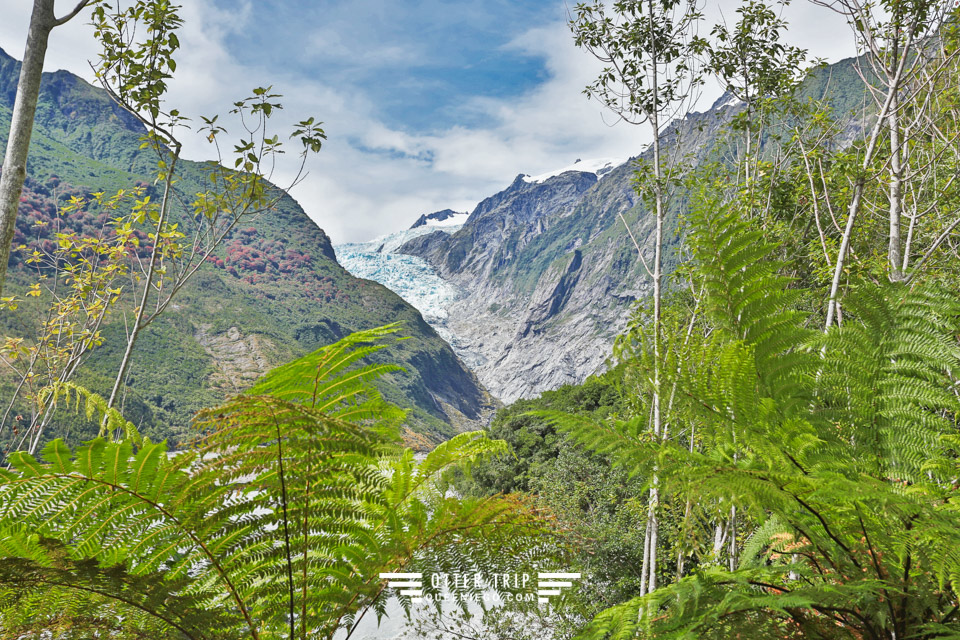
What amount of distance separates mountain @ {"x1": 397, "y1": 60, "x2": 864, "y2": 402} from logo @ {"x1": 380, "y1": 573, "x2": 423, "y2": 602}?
78.3 meters

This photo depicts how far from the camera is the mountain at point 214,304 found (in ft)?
104

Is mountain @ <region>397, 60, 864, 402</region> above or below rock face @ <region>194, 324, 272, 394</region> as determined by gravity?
above

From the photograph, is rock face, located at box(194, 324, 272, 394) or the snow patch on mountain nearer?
rock face, located at box(194, 324, 272, 394)

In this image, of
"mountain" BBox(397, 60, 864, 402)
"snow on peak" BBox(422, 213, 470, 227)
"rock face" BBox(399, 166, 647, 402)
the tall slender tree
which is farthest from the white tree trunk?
"snow on peak" BBox(422, 213, 470, 227)

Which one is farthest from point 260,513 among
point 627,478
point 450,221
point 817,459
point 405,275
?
point 450,221

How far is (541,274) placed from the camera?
445 ft

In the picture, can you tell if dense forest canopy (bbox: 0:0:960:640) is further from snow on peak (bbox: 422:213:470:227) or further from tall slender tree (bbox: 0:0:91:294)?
snow on peak (bbox: 422:213:470:227)

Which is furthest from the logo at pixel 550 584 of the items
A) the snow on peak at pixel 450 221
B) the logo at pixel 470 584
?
the snow on peak at pixel 450 221

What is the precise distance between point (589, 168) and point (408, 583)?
17136 centimetres

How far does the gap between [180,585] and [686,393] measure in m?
1.14

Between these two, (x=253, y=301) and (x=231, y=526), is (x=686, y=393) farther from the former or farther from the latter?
(x=253, y=301)

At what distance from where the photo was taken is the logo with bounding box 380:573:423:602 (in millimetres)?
1545

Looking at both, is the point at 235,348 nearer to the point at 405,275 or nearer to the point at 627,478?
the point at 627,478

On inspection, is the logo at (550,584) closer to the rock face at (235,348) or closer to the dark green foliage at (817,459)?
the dark green foliage at (817,459)
